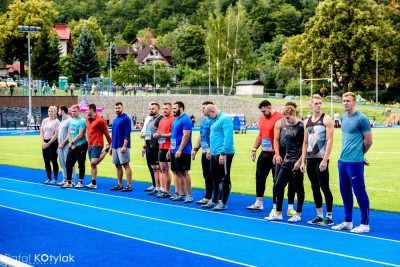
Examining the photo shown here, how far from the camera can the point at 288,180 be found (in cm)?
1309

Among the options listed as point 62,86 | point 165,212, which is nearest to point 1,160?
point 165,212

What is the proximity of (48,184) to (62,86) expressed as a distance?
210 feet

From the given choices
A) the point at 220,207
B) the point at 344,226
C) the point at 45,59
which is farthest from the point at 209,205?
the point at 45,59

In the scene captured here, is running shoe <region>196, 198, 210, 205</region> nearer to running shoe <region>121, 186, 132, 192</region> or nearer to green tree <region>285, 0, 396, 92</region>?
running shoe <region>121, 186, 132, 192</region>

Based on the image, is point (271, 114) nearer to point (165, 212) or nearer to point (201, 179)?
point (165, 212)

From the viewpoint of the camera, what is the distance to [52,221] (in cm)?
1273

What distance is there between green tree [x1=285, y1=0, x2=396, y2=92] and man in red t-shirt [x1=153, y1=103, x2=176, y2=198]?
78.9 meters

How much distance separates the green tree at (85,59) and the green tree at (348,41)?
2956 centimetres

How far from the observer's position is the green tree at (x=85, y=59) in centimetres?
10799

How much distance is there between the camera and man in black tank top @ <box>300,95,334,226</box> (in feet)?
40.1

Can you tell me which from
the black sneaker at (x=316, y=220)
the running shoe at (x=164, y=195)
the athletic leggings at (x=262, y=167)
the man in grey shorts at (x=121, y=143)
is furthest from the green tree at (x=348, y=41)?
the black sneaker at (x=316, y=220)

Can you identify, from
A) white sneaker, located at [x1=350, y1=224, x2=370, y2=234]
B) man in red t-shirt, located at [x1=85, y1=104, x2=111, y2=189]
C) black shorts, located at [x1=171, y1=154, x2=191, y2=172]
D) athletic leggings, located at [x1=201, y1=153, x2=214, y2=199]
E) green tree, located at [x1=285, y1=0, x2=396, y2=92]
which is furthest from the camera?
green tree, located at [x1=285, y1=0, x2=396, y2=92]

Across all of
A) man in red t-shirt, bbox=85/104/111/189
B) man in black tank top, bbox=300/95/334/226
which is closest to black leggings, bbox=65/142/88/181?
man in red t-shirt, bbox=85/104/111/189

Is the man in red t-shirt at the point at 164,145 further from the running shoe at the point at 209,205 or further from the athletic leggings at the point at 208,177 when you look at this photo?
the running shoe at the point at 209,205
